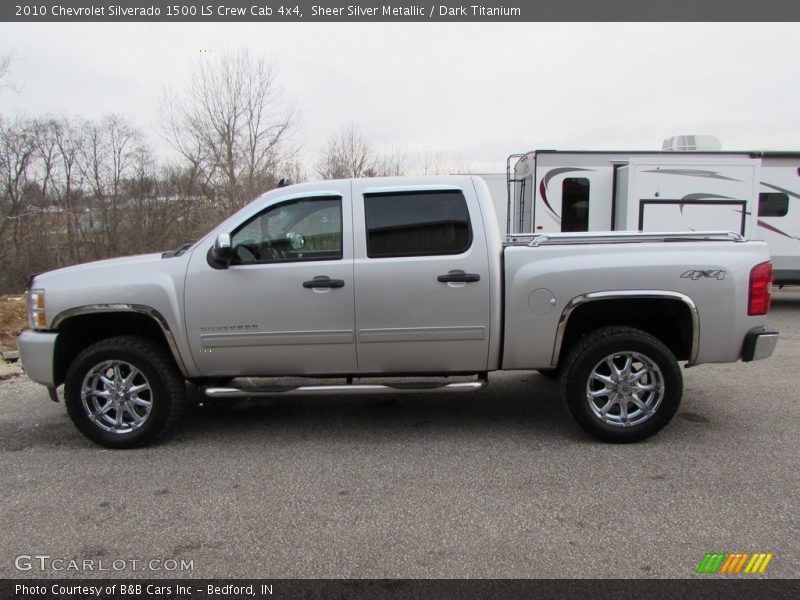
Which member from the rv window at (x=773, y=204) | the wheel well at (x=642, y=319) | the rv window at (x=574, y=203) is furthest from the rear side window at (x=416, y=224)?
the rv window at (x=773, y=204)

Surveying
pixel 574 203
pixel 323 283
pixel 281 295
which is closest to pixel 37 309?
pixel 281 295

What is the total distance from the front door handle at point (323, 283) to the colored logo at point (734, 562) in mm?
2800

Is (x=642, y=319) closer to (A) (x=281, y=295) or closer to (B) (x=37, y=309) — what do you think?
(A) (x=281, y=295)

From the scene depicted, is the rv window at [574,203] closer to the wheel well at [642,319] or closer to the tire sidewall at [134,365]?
the wheel well at [642,319]

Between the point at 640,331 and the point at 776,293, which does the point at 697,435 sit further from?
the point at 776,293

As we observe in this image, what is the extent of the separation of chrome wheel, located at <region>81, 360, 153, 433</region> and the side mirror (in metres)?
1.08

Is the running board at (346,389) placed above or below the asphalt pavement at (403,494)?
above

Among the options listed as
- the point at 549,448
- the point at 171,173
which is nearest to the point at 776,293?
the point at 549,448

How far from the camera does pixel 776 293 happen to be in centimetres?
1423

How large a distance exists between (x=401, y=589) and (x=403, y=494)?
92cm

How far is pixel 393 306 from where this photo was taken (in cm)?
416

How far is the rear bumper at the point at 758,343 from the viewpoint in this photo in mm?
4074

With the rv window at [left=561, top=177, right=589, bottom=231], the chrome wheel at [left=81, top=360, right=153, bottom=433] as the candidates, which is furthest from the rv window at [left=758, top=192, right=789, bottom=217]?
the chrome wheel at [left=81, top=360, right=153, bottom=433]

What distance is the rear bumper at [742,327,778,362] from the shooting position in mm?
4074
